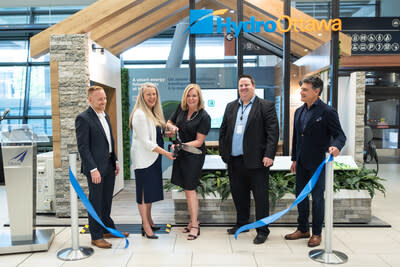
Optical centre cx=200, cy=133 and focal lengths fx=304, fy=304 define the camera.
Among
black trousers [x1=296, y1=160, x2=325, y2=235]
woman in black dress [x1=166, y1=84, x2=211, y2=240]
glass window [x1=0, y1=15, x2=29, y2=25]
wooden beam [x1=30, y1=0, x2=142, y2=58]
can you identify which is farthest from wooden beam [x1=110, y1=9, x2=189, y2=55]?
glass window [x1=0, y1=15, x2=29, y2=25]

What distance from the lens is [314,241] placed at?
120 inches

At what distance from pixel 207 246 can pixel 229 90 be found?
3621mm

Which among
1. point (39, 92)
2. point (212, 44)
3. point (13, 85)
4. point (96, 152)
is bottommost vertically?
point (96, 152)

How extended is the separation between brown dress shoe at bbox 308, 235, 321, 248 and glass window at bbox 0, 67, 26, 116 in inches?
379

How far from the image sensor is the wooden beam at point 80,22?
4.07 meters

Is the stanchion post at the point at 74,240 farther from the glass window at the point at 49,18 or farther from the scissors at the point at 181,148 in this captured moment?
the glass window at the point at 49,18

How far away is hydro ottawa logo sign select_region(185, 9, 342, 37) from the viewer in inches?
168

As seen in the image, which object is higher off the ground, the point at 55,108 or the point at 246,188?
the point at 55,108

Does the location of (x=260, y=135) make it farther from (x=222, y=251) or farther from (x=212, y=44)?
(x=212, y=44)

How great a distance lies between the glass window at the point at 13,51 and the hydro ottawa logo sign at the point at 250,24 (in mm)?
7810

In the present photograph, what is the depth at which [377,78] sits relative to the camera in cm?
907

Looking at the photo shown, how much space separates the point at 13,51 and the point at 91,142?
893 cm

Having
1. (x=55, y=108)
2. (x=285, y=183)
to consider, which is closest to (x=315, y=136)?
(x=285, y=183)

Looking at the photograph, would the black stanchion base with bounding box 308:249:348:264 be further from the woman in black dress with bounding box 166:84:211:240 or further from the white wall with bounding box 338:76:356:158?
the white wall with bounding box 338:76:356:158
